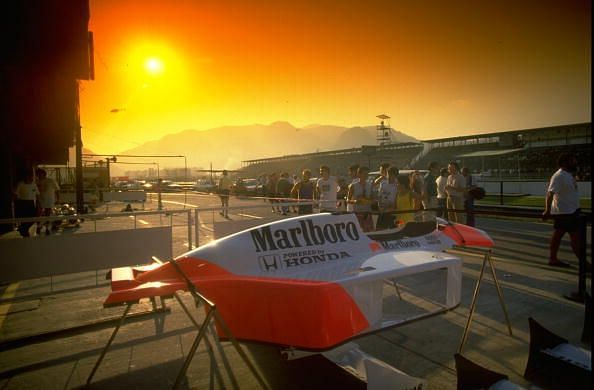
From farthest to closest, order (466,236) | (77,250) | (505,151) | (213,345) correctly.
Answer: (505,151) → (77,250) → (466,236) → (213,345)

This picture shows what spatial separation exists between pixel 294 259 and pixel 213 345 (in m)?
1.58

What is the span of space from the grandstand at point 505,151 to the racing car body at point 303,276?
30.1 meters

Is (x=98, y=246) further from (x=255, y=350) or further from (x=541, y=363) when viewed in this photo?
(x=541, y=363)

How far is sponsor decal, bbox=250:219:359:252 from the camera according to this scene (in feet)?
11.8

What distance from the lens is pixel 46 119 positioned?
11.0 metres

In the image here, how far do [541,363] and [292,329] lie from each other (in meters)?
2.49

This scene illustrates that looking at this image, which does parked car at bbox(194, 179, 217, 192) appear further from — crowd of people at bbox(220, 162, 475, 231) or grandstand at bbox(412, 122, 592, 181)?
grandstand at bbox(412, 122, 592, 181)

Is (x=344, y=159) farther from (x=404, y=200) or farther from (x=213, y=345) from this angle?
(x=213, y=345)

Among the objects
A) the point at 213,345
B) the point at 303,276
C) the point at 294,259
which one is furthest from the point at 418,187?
the point at 213,345

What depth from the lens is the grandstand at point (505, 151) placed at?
35.0 m

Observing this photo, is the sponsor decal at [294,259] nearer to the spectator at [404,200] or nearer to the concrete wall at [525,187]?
the spectator at [404,200]

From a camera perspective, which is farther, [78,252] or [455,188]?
[455,188]

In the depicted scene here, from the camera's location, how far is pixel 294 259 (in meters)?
3.65

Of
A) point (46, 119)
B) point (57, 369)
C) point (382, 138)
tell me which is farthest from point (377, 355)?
point (382, 138)
